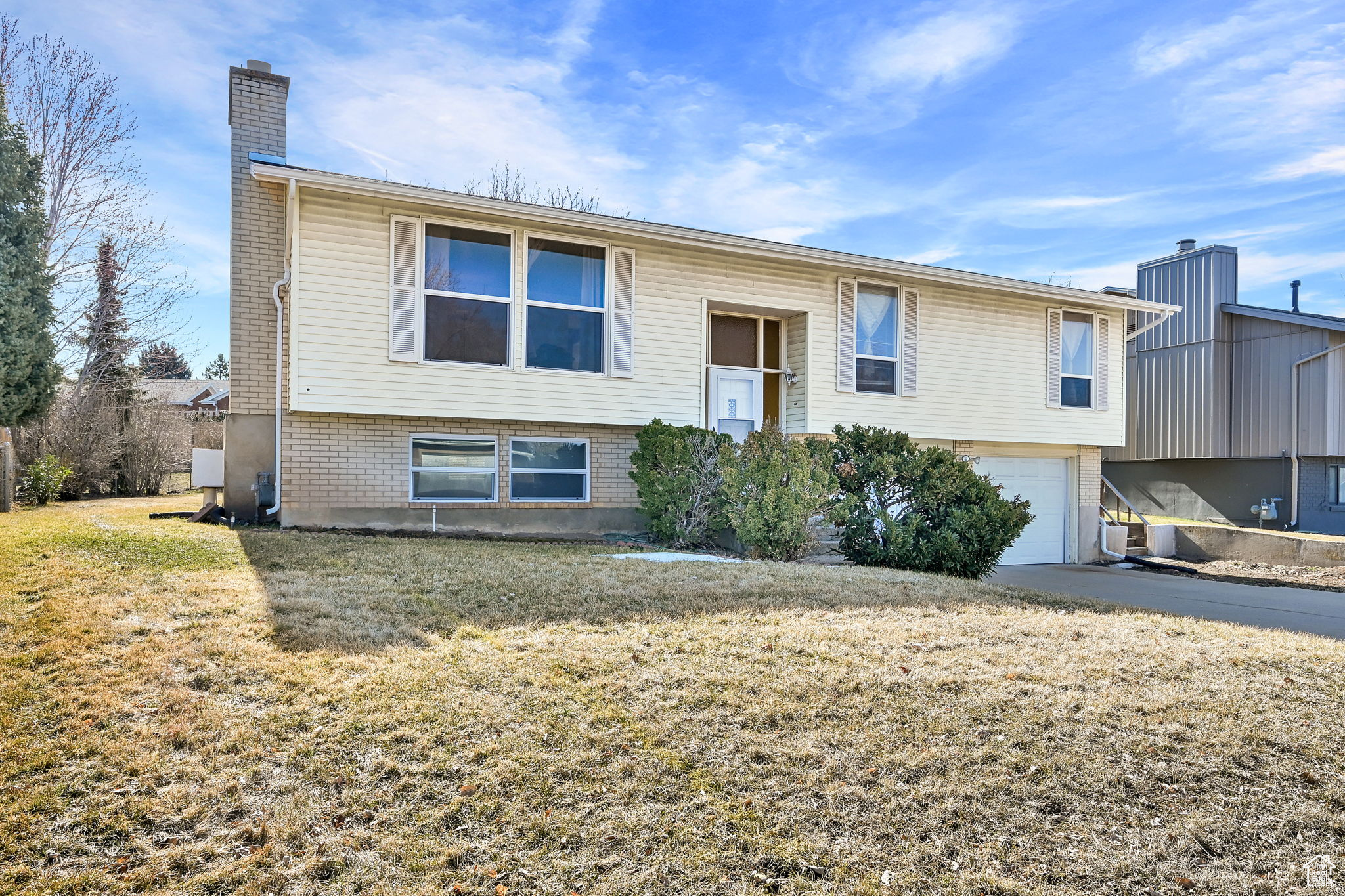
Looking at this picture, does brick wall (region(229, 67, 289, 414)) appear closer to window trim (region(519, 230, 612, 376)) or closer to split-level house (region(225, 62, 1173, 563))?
split-level house (region(225, 62, 1173, 563))

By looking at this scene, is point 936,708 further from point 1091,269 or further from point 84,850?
point 1091,269

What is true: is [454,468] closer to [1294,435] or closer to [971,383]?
[971,383]

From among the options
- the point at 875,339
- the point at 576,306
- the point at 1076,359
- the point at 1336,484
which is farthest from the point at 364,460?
the point at 1336,484

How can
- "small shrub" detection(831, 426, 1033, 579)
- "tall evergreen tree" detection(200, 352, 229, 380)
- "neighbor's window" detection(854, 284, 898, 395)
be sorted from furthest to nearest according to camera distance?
1. "tall evergreen tree" detection(200, 352, 229, 380)
2. "neighbor's window" detection(854, 284, 898, 395)
3. "small shrub" detection(831, 426, 1033, 579)

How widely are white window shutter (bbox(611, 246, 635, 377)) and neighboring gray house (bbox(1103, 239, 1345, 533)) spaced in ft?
52.1

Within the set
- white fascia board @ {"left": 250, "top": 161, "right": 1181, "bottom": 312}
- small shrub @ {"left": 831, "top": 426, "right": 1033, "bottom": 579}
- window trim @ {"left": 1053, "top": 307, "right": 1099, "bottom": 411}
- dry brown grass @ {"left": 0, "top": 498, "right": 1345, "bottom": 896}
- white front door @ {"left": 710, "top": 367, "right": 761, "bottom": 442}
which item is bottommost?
A: dry brown grass @ {"left": 0, "top": 498, "right": 1345, "bottom": 896}

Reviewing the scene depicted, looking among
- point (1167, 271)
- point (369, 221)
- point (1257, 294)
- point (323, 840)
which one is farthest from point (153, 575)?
point (1257, 294)

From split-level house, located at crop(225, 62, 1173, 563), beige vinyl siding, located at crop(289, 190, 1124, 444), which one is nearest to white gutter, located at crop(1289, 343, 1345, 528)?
beige vinyl siding, located at crop(289, 190, 1124, 444)

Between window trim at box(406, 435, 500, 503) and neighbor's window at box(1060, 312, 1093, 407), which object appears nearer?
window trim at box(406, 435, 500, 503)

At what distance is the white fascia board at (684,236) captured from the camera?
9922 millimetres

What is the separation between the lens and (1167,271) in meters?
20.6

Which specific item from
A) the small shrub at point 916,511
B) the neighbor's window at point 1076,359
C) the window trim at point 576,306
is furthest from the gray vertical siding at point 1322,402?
the window trim at point 576,306

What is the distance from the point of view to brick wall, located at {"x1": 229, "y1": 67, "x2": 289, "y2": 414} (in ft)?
35.6

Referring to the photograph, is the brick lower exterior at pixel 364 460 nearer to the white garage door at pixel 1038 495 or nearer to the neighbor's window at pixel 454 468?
the neighbor's window at pixel 454 468
